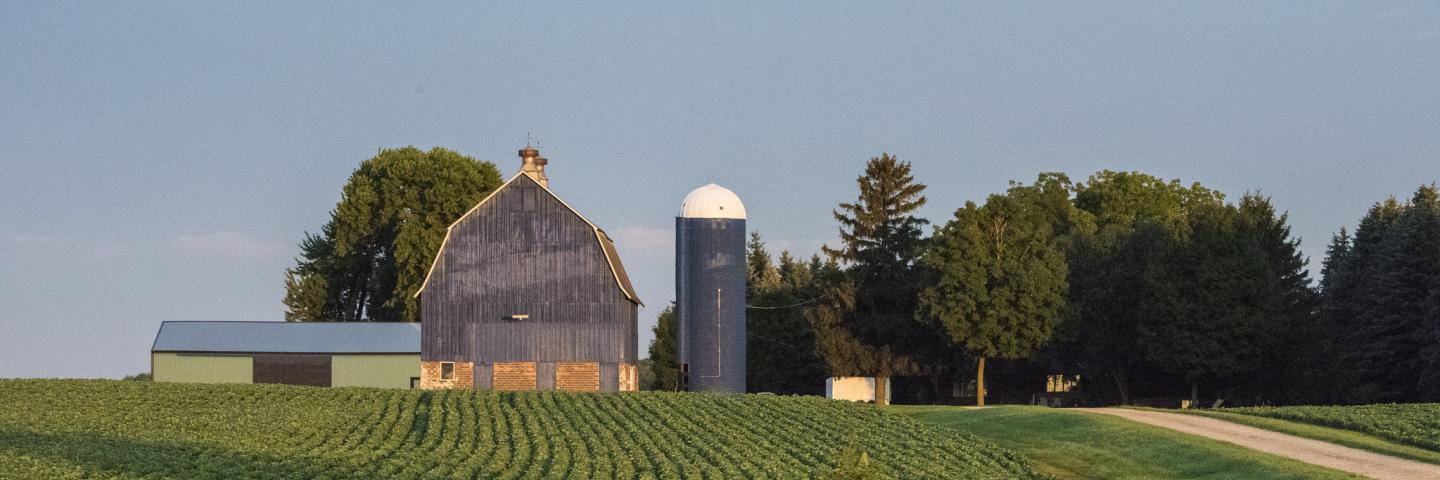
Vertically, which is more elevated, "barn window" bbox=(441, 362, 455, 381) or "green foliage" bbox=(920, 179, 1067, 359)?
"green foliage" bbox=(920, 179, 1067, 359)

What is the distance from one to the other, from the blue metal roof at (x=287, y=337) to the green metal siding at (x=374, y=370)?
0.28 m

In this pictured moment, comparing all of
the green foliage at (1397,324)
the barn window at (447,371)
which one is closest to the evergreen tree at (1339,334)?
the green foliage at (1397,324)

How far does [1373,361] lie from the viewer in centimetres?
5875

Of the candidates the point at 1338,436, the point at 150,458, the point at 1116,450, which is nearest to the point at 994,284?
the point at 1338,436

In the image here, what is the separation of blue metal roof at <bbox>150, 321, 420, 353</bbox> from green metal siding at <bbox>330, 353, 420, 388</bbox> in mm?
278

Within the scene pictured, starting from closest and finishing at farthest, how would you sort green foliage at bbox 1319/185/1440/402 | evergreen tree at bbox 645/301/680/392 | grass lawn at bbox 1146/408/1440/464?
1. grass lawn at bbox 1146/408/1440/464
2. green foliage at bbox 1319/185/1440/402
3. evergreen tree at bbox 645/301/680/392

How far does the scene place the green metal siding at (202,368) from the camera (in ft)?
199

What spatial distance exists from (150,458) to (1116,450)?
20.4 meters

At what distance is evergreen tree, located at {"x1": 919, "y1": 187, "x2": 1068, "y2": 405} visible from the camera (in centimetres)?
5831

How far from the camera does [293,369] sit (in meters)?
60.3

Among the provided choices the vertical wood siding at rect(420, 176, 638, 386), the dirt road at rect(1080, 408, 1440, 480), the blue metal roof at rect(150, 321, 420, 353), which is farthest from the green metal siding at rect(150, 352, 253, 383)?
the dirt road at rect(1080, 408, 1440, 480)

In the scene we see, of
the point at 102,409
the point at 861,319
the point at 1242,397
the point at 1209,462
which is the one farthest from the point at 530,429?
the point at 1242,397

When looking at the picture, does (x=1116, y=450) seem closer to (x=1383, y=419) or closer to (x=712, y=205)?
(x=1383, y=419)

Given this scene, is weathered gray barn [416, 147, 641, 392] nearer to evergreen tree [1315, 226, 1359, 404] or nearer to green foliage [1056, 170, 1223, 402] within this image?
green foliage [1056, 170, 1223, 402]
